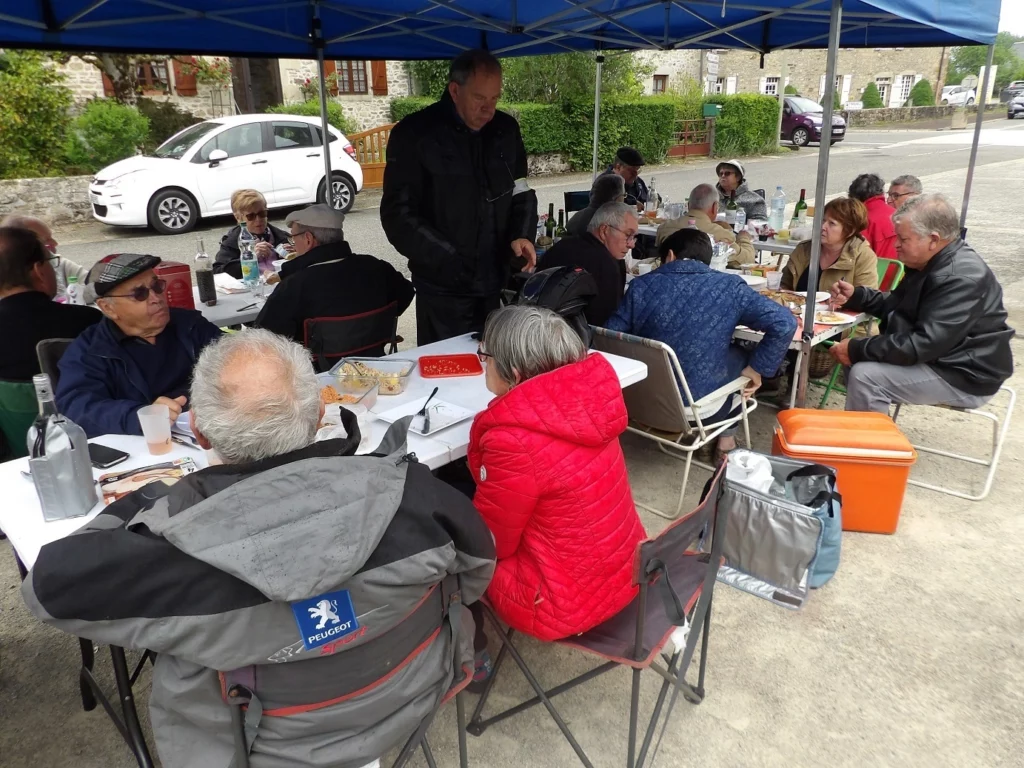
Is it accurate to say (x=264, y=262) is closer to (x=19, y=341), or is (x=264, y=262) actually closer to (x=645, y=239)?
(x=19, y=341)

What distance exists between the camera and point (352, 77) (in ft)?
63.6

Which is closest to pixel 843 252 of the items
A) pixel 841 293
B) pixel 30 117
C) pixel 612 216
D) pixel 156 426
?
pixel 841 293

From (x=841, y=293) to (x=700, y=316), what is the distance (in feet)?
3.99

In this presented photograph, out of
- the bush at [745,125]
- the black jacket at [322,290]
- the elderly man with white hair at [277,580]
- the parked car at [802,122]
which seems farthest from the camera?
the parked car at [802,122]

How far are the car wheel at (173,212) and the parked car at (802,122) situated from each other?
1917 cm

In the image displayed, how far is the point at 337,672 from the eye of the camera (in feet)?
4.51

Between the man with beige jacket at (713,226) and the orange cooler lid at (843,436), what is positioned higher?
the man with beige jacket at (713,226)

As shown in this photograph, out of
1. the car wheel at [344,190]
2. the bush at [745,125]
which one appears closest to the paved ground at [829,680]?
the car wheel at [344,190]

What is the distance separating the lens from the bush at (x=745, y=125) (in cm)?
2181

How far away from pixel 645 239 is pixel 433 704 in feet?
18.3

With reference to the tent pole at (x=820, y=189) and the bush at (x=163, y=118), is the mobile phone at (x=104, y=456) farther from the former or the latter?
the bush at (x=163, y=118)

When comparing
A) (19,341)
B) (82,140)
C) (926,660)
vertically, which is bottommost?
(926,660)

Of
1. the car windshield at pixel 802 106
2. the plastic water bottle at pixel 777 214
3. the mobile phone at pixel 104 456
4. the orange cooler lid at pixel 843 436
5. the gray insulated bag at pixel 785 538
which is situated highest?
the car windshield at pixel 802 106

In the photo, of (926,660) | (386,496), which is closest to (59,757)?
(386,496)
